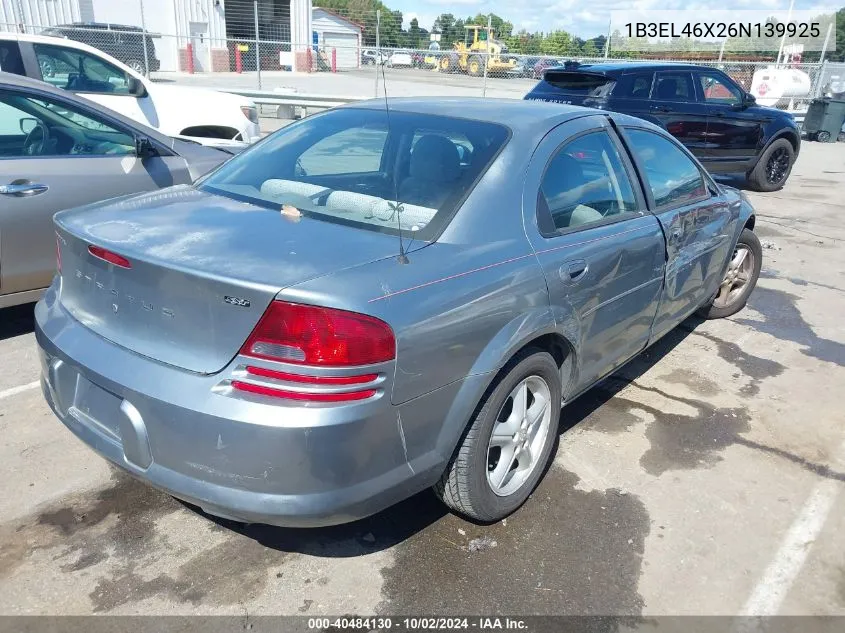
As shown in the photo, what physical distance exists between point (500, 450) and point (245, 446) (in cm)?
118

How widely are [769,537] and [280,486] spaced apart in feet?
6.89

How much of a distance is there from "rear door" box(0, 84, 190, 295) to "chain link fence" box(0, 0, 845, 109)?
15751 mm

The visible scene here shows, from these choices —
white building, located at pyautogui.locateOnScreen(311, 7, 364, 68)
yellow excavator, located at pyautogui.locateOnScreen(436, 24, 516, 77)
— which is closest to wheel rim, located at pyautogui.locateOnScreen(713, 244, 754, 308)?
yellow excavator, located at pyautogui.locateOnScreen(436, 24, 516, 77)

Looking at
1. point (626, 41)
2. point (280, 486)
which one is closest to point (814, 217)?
point (280, 486)

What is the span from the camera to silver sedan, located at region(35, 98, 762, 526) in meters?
2.07

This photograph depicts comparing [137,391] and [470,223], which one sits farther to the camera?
[470,223]

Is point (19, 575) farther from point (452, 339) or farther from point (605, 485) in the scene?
point (605, 485)

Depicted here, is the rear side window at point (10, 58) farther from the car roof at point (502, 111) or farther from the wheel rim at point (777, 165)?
the wheel rim at point (777, 165)

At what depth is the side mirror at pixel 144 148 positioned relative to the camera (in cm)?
451

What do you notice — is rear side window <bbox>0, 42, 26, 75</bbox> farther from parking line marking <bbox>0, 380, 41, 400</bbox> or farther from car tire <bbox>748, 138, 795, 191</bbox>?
car tire <bbox>748, 138, 795, 191</bbox>

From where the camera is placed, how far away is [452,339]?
2314mm

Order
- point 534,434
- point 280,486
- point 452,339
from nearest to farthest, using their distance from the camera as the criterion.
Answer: point 280,486 → point 452,339 → point 534,434

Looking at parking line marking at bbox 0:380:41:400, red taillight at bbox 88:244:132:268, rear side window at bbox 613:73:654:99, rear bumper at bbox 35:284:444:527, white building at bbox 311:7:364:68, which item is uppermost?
white building at bbox 311:7:364:68

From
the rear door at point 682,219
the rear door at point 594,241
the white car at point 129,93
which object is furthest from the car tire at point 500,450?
the white car at point 129,93
